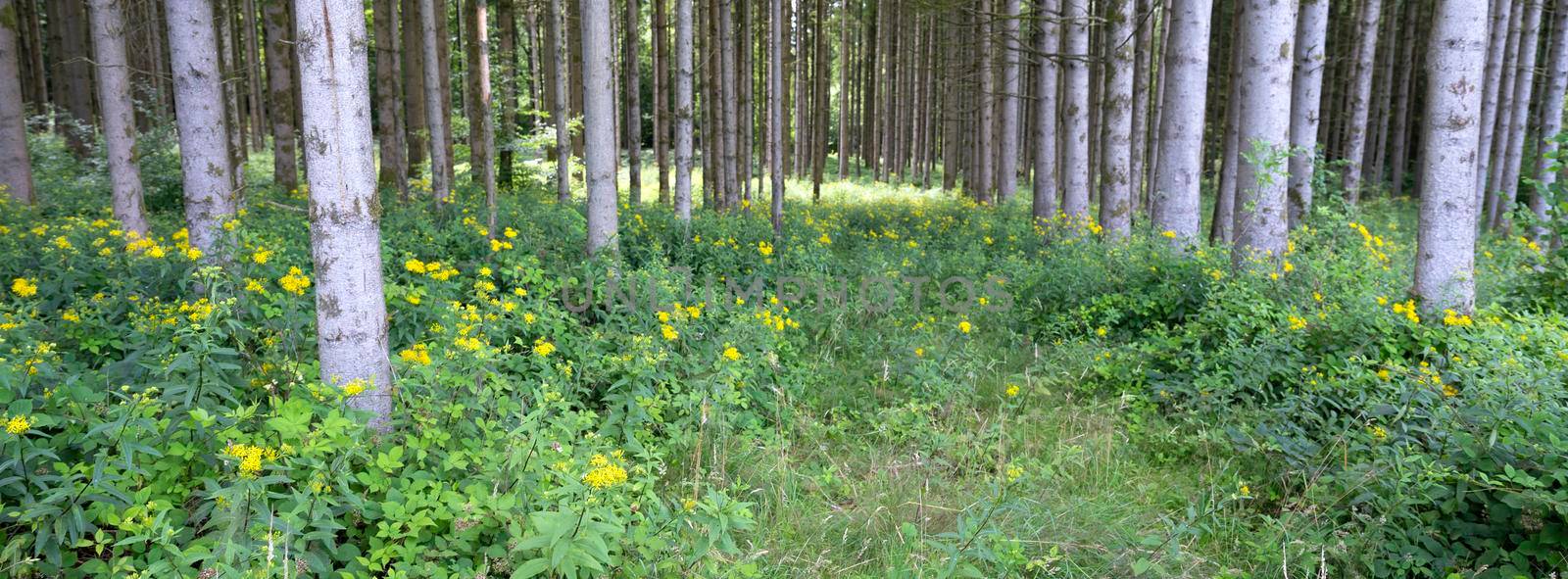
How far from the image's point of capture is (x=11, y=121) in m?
9.01

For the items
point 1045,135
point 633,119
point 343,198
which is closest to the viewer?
point 343,198

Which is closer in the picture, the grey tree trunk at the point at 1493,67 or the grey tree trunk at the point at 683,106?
the grey tree trunk at the point at 683,106

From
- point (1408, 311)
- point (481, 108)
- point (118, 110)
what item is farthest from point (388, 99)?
point (1408, 311)

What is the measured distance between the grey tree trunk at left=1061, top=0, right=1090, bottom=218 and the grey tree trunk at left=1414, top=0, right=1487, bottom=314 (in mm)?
4676

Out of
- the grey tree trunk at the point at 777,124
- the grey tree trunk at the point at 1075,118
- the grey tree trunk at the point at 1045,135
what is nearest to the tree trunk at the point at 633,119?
the grey tree trunk at the point at 777,124

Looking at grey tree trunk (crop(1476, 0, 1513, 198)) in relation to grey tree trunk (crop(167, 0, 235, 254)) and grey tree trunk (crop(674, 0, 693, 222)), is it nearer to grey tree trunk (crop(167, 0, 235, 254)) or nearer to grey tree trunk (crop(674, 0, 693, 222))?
grey tree trunk (crop(674, 0, 693, 222))

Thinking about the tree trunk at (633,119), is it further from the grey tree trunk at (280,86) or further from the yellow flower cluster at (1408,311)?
the yellow flower cluster at (1408,311)

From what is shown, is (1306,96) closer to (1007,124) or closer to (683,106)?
(1007,124)

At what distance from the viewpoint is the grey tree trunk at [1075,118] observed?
9711mm

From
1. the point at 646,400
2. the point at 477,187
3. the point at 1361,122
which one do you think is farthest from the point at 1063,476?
Answer: the point at 1361,122

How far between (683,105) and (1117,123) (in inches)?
190

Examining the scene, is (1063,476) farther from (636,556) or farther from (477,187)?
(477,187)

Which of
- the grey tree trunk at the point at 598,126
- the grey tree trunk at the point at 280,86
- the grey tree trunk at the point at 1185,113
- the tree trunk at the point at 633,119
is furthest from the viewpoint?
the tree trunk at the point at 633,119

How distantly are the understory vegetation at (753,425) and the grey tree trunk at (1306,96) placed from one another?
2.39 metres
